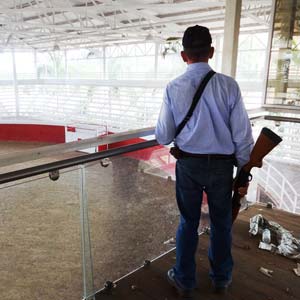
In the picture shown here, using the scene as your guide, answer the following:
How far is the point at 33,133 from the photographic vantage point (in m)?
11.4

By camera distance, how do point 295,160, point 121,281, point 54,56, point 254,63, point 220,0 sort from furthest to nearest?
point 54,56
point 254,63
point 220,0
point 295,160
point 121,281

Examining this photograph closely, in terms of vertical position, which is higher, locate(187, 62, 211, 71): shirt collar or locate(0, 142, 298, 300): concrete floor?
locate(187, 62, 211, 71): shirt collar

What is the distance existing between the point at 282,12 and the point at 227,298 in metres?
2.70

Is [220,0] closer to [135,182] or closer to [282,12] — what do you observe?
[282,12]

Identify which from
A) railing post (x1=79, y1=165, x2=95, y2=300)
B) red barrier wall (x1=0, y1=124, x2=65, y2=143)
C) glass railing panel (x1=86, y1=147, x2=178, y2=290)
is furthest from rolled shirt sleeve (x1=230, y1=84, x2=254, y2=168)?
red barrier wall (x1=0, y1=124, x2=65, y2=143)

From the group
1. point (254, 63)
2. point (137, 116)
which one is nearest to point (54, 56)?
point (137, 116)

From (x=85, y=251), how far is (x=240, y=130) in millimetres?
1055

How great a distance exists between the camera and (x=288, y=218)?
2.75m

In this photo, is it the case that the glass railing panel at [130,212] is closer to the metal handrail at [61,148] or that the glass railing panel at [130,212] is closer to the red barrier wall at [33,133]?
the metal handrail at [61,148]

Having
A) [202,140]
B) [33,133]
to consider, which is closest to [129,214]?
[202,140]

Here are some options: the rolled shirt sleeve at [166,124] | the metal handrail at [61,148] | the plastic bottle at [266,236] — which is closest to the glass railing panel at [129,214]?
the metal handrail at [61,148]

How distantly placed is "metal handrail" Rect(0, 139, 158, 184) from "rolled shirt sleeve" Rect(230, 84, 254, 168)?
602mm

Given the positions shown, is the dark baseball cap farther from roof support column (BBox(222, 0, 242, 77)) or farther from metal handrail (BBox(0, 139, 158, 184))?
roof support column (BBox(222, 0, 242, 77))

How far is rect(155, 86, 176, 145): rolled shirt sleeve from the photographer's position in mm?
1485
